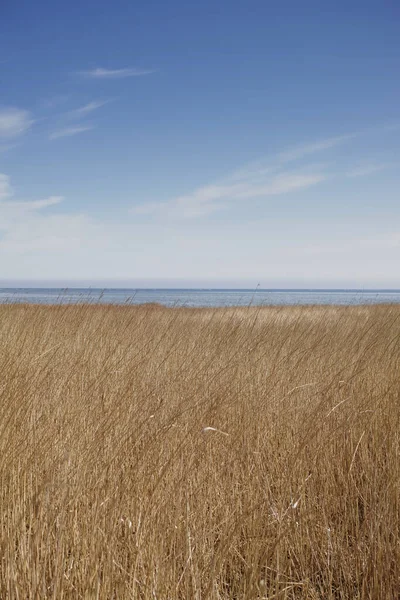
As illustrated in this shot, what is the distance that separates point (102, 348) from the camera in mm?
5852

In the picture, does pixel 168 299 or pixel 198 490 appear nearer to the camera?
pixel 198 490

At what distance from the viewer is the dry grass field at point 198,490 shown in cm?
160

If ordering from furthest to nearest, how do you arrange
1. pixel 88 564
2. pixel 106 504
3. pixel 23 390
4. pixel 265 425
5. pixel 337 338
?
pixel 337 338, pixel 265 425, pixel 23 390, pixel 106 504, pixel 88 564

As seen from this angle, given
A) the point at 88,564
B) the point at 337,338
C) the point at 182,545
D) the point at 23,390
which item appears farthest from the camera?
the point at 337,338

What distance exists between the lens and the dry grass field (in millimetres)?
1600

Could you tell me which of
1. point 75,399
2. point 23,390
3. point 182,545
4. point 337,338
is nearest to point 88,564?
point 182,545

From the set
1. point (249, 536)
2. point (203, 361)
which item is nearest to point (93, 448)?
point (249, 536)

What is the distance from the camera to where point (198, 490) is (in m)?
2.15

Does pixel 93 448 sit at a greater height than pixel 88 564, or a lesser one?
greater

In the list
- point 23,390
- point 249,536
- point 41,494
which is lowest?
point 249,536

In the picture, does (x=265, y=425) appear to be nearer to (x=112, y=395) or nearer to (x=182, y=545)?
(x=112, y=395)

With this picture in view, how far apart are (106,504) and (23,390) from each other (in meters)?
1.21

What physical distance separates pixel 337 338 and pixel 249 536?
5678mm

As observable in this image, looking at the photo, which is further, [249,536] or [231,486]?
[231,486]
